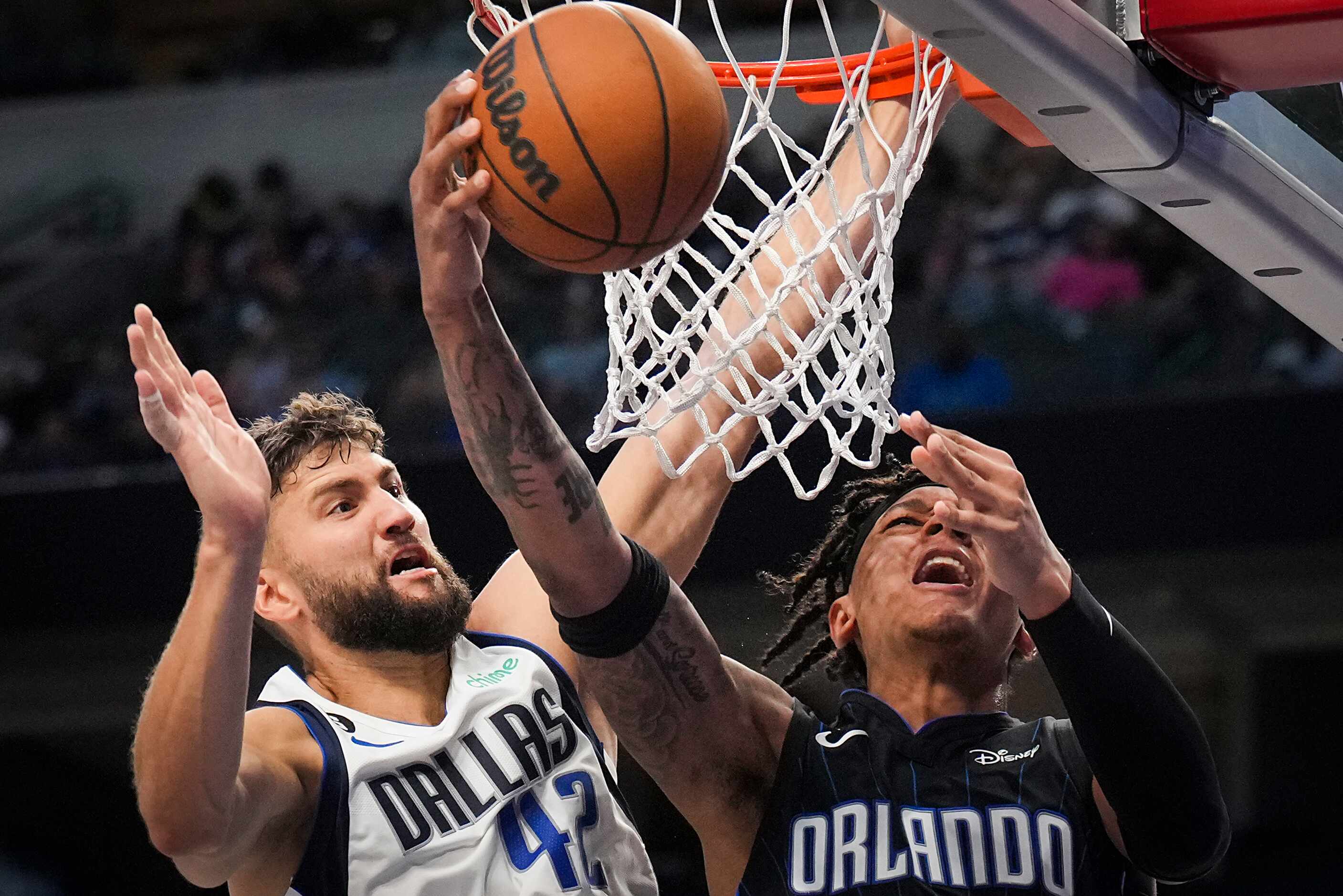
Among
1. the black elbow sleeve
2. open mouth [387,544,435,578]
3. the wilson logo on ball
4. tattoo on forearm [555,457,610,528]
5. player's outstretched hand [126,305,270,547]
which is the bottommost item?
open mouth [387,544,435,578]

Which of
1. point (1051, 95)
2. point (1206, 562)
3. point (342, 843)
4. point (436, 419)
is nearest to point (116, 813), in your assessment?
point (436, 419)

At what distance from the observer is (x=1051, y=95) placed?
171 centimetres

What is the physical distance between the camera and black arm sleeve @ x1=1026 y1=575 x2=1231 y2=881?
83.0 inches

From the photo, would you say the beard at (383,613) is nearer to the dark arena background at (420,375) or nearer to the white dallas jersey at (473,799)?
the white dallas jersey at (473,799)

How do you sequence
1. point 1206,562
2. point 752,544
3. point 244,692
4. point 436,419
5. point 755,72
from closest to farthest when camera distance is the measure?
point 244,692 < point 755,72 < point 752,544 < point 1206,562 < point 436,419

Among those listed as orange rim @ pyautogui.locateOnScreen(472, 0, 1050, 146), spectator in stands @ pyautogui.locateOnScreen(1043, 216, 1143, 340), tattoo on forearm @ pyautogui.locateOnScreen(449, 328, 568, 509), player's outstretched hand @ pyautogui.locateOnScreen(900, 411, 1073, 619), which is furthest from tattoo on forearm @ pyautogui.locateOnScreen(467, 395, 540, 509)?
spectator in stands @ pyautogui.locateOnScreen(1043, 216, 1143, 340)

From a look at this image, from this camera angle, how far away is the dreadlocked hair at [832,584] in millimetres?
2822

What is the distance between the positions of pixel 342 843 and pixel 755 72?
1.34m

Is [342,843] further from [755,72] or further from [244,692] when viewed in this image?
[755,72]

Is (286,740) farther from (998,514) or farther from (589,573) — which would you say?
(998,514)

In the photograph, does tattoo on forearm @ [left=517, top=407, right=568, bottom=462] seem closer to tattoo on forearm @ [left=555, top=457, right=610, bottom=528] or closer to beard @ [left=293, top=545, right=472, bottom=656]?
tattoo on forearm @ [left=555, top=457, right=610, bottom=528]

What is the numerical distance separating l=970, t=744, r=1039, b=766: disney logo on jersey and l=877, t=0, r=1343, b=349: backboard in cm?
77

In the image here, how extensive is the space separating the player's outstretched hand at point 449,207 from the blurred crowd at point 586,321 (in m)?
3.37

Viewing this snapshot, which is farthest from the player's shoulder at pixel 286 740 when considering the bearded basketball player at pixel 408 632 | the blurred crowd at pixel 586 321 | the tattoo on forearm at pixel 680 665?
the blurred crowd at pixel 586 321
